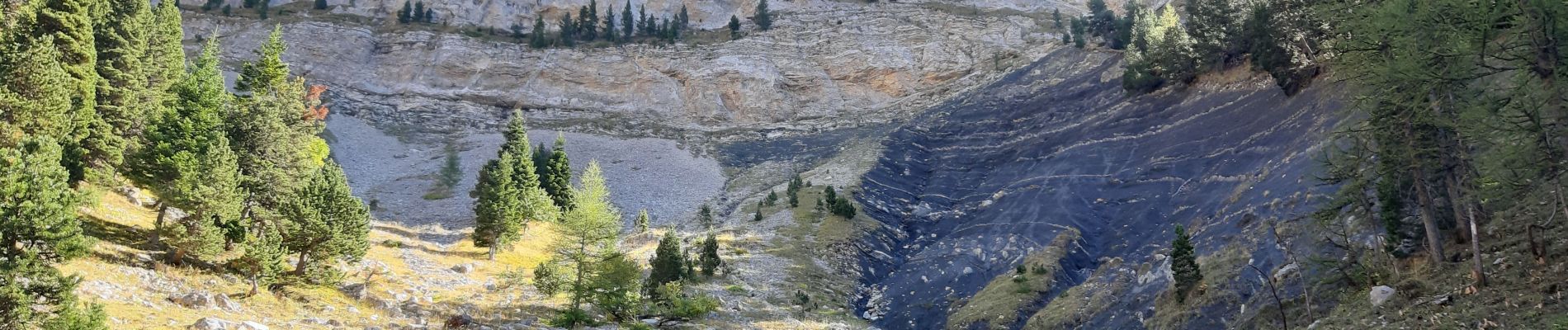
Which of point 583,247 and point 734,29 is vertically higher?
point 734,29

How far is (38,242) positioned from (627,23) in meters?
89.2

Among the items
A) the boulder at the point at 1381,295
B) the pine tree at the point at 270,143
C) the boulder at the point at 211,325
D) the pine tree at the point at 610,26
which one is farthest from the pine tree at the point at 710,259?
the pine tree at the point at 610,26

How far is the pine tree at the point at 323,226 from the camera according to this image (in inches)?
960

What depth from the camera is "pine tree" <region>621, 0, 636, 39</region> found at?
102 m

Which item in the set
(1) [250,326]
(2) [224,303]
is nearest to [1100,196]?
(1) [250,326]

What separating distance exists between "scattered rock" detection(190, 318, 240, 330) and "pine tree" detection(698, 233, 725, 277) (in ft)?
66.1

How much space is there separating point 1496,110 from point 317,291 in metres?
27.3

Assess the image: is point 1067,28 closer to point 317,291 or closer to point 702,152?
point 702,152

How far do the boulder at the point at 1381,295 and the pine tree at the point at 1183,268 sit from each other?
18.5 ft

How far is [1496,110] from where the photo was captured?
1467 cm

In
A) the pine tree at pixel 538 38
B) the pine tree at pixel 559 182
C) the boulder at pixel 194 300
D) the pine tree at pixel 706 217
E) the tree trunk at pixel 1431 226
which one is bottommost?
the pine tree at pixel 706 217

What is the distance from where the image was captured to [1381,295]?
17000 millimetres

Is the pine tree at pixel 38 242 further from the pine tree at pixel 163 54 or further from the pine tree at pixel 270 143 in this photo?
the pine tree at pixel 163 54

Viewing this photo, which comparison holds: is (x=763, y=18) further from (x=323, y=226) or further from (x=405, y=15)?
(x=323, y=226)
